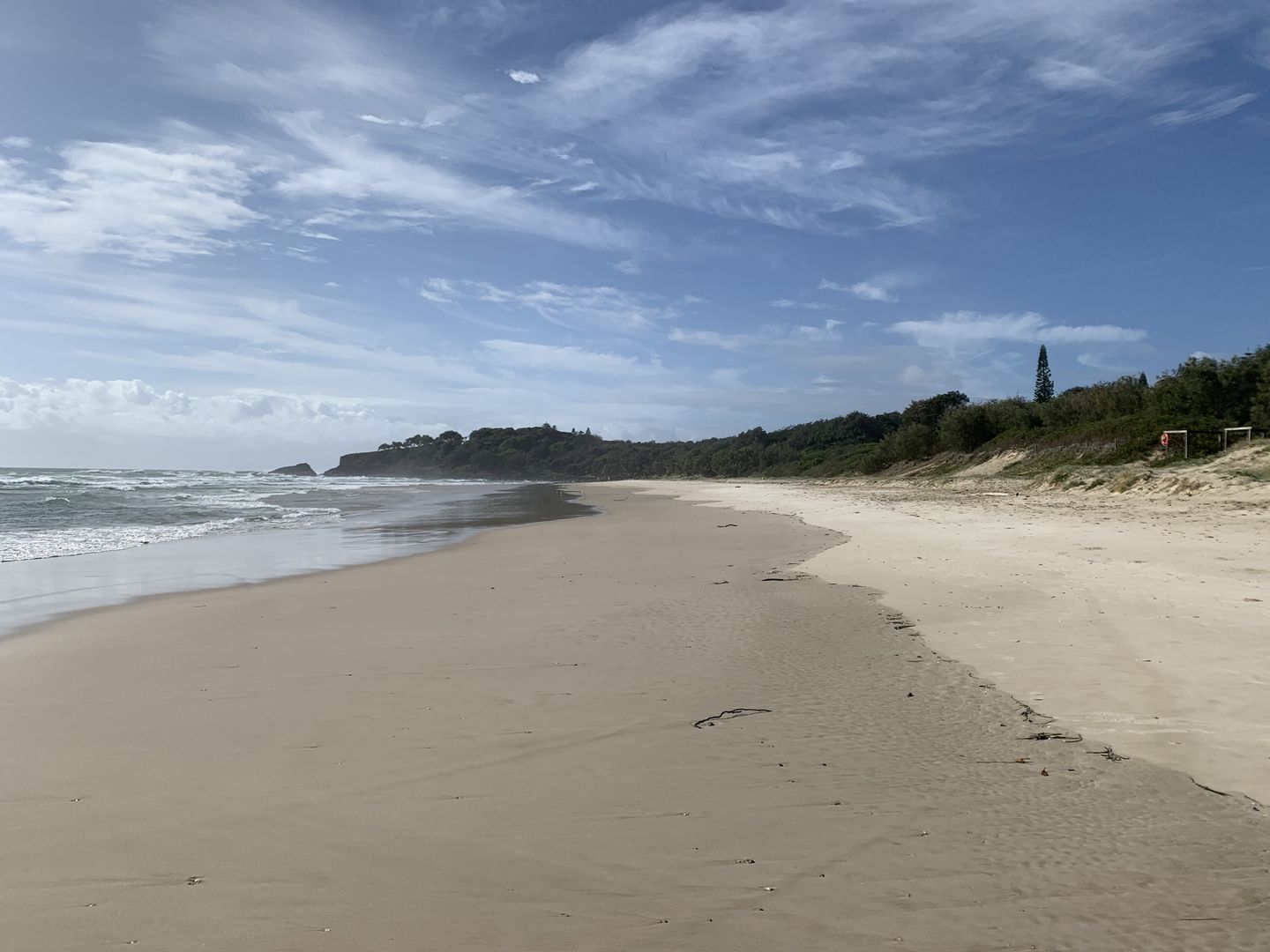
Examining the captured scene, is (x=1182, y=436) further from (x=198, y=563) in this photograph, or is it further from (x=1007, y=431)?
(x=198, y=563)

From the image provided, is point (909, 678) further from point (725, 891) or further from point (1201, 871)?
point (725, 891)

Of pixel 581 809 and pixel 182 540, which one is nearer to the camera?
pixel 581 809

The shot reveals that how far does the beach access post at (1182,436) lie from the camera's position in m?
30.7

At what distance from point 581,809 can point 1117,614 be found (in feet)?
21.8

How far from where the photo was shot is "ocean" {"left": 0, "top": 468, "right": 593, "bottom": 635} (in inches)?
469

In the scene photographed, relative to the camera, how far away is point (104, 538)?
756 inches

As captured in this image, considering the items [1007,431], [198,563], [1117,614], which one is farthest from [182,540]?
[1007,431]

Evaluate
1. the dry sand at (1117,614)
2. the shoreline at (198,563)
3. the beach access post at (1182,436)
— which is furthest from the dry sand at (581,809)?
the beach access post at (1182,436)

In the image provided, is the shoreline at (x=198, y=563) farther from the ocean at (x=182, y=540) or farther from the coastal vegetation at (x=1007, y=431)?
the coastal vegetation at (x=1007, y=431)

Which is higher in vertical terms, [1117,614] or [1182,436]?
[1182,436]

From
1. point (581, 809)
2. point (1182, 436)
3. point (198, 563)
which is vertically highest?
point (1182, 436)

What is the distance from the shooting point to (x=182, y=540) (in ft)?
62.7

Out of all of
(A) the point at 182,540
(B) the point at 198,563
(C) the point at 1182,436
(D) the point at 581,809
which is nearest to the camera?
(D) the point at 581,809

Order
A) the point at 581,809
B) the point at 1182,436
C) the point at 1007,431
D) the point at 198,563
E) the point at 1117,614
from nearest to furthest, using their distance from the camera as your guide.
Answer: the point at 581,809
the point at 1117,614
the point at 198,563
the point at 1182,436
the point at 1007,431
